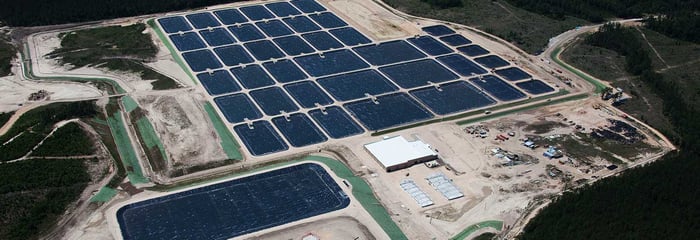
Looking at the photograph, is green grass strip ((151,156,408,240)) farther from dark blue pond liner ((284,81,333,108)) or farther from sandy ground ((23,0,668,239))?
dark blue pond liner ((284,81,333,108))

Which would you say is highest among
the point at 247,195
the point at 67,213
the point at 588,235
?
the point at 67,213

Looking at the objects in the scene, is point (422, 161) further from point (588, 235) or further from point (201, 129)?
point (201, 129)

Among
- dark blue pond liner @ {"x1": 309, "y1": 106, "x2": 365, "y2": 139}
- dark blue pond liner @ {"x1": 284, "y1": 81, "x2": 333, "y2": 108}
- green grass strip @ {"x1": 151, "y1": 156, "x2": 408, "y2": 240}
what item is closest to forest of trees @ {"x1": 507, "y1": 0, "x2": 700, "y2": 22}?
dark blue pond liner @ {"x1": 284, "y1": 81, "x2": 333, "y2": 108}

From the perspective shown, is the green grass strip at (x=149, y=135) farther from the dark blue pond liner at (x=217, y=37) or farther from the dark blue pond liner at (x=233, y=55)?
the dark blue pond liner at (x=217, y=37)

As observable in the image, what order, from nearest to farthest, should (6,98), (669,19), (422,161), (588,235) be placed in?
1. (588,235)
2. (422,161)
3. (6,98)
4. (669,19)

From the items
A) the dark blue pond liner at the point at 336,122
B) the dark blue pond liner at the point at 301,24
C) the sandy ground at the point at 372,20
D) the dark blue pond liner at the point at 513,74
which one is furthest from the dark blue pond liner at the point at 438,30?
the dark blue pond liner at the point at 336,122

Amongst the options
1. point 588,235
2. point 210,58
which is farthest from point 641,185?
point 210,58

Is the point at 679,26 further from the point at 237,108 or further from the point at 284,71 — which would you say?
the point at 237,108

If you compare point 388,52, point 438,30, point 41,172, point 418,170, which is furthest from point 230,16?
point 418,170
